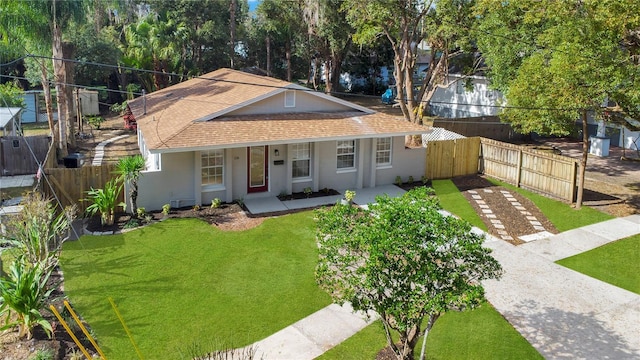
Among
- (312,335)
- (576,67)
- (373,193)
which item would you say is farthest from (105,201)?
(576,67)

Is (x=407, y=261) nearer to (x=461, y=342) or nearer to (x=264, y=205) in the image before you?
(x=461, y=342)

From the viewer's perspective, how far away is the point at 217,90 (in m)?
22.7

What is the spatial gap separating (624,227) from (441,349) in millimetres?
9548

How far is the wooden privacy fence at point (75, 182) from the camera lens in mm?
14945

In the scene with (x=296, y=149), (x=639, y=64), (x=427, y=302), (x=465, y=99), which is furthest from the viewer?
(x=465, y=99)

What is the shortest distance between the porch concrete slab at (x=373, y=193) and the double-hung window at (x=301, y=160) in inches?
76.6

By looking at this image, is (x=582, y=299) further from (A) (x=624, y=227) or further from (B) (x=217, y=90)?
(B) (x=217, y=90)

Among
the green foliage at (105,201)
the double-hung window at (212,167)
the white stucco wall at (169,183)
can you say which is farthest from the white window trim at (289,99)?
the green foliage at (105,201)

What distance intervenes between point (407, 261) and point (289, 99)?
1240 cm

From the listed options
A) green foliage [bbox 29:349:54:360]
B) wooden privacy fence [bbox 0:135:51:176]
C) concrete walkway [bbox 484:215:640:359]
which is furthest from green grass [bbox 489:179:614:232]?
wooden privacy fence [bbox 0:135:51:176]

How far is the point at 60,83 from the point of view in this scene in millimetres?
22609

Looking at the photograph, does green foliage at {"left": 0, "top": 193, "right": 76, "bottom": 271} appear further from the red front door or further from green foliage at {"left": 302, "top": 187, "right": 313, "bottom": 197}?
green foliage at {"left": 302, "top": 187, "right": 313, "bottom": 197}

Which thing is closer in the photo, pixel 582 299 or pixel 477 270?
pixel 477 270

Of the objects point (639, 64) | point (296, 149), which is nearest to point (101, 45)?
point (296, 149)
